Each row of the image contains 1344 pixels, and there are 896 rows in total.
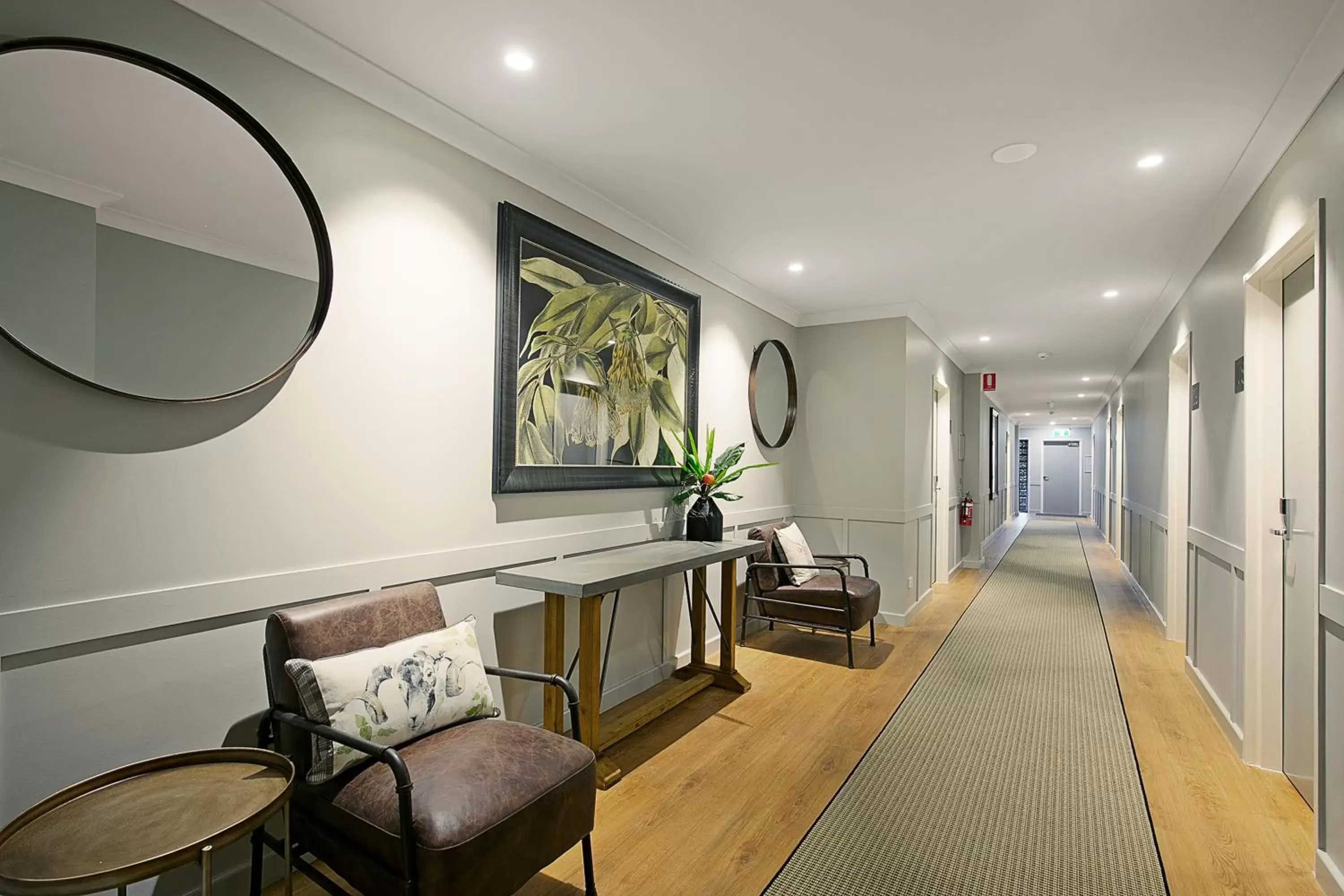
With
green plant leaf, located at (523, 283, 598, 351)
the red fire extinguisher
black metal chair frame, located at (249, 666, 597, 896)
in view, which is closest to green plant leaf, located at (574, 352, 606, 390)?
green plant leaf, located at (523, 283, 598, 351)

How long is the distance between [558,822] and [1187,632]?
4220mm

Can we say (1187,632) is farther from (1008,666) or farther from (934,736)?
(934,736)

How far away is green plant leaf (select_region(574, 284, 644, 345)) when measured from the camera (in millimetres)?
3123

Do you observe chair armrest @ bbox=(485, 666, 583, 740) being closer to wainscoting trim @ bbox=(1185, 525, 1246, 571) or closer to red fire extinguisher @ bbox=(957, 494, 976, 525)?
wainscoting trim @ bbox=(1185, 525, 1246, 571)

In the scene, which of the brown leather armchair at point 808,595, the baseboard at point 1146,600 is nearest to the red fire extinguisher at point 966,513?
the baseboard at point 1146,600

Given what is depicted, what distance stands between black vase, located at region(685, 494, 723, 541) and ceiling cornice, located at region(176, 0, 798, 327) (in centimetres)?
147

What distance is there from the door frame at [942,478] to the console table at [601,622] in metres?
3.37

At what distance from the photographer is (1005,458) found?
45.1ft

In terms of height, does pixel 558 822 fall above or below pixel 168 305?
below

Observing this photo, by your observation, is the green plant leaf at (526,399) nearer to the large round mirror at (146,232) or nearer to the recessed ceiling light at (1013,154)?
the large round mirror at (146,232)

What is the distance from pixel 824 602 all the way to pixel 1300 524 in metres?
2.36

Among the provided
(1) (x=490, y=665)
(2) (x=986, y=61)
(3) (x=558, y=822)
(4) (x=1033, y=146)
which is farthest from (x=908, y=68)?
(1) (x=490, y=665)

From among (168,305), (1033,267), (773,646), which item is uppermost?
(1033,267)

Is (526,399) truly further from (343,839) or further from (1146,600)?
(1146,600)
